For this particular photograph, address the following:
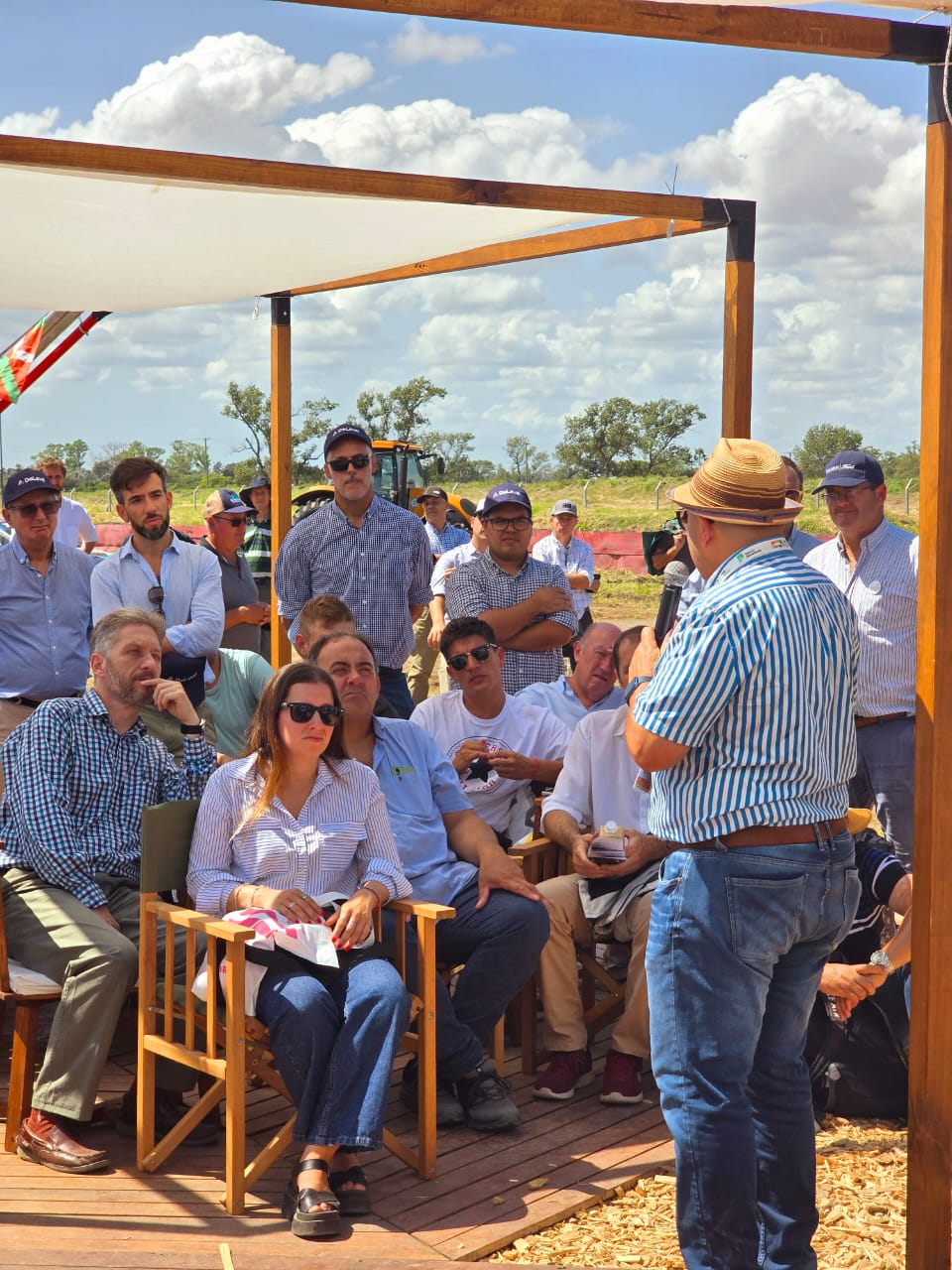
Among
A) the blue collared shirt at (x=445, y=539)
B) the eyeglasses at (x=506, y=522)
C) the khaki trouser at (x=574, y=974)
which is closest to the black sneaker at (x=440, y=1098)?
the khaki trouser at (x=574, y=974)

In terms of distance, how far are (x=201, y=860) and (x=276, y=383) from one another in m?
3.55

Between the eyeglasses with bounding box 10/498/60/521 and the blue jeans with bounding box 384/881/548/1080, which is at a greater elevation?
the eyeglasses with bounding box 10/498/60/521

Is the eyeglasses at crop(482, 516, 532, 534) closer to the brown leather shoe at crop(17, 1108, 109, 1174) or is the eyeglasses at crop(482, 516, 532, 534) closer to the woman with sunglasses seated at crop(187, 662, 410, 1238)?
the woman with sunglasses seated at crop(187, 662, 410, 1238)

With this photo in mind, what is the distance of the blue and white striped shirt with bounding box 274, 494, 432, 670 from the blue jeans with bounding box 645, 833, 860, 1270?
299cm

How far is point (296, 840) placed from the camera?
3377 millimetres

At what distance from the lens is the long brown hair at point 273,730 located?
3340 millimetres

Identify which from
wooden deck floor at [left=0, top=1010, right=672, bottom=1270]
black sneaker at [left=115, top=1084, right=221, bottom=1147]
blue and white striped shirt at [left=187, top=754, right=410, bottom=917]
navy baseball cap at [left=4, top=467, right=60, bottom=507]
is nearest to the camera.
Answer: wooden deck floor at [left=0, top=1010, right=672, bottom=1270]

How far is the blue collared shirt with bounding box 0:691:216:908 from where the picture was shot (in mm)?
3473

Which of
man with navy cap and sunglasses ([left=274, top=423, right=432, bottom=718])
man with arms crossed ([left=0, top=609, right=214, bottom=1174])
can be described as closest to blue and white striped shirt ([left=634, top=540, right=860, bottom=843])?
man with arms crossed ([left=0, top=609, right=214, bottom=1174])

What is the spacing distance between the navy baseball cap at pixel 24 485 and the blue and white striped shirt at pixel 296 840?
1.84 metres

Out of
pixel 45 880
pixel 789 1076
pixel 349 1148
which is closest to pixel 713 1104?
pixel 789 1076

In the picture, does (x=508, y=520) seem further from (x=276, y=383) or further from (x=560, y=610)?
(x=276, y=383)

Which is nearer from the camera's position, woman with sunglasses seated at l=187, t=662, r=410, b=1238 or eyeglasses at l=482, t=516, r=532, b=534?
woman with sunglasses seated at l=187, t=662, r=410, b=1238

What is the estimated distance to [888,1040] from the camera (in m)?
3.63
